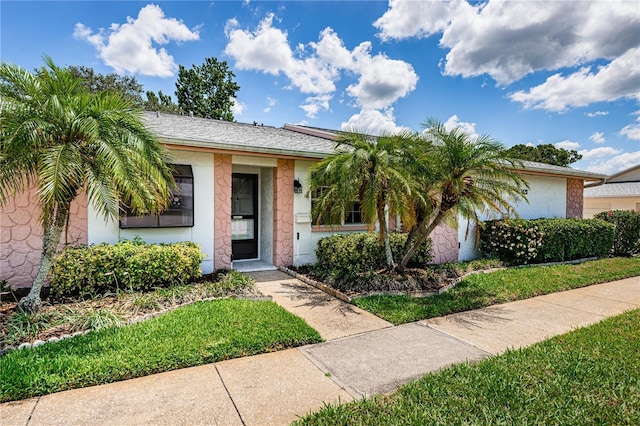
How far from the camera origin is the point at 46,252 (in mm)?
4875

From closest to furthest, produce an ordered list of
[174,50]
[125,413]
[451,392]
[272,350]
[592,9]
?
[125,413]
[451,392]
[272,350]
[592,9]
[174,50]

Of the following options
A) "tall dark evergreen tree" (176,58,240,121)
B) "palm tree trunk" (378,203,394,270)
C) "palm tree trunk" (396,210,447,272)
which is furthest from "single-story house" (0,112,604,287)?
"tall dark evergreen tree" (176,58,240,121)

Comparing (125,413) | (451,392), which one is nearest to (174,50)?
(125,413)

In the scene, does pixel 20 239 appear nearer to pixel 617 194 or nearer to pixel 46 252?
pixel 46 252

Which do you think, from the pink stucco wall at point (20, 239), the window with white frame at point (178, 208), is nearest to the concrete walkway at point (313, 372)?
the window with white frame at point (178, 208)

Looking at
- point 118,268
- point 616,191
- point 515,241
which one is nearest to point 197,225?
point 118,268

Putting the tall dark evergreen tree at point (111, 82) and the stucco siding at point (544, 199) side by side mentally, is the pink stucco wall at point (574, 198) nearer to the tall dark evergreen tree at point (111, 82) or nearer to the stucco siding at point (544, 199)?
the stucco siding at point (544, 199)

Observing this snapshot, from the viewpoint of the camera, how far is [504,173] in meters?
6.67

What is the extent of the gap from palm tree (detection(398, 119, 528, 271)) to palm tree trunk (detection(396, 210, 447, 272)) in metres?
0.02

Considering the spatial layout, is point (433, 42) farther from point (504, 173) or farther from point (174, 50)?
point (174, 50)

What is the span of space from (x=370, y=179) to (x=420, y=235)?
198 centimetres

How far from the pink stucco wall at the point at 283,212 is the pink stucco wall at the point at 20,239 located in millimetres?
4434

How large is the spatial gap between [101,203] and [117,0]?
7.89m

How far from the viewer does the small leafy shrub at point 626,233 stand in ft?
40.9
